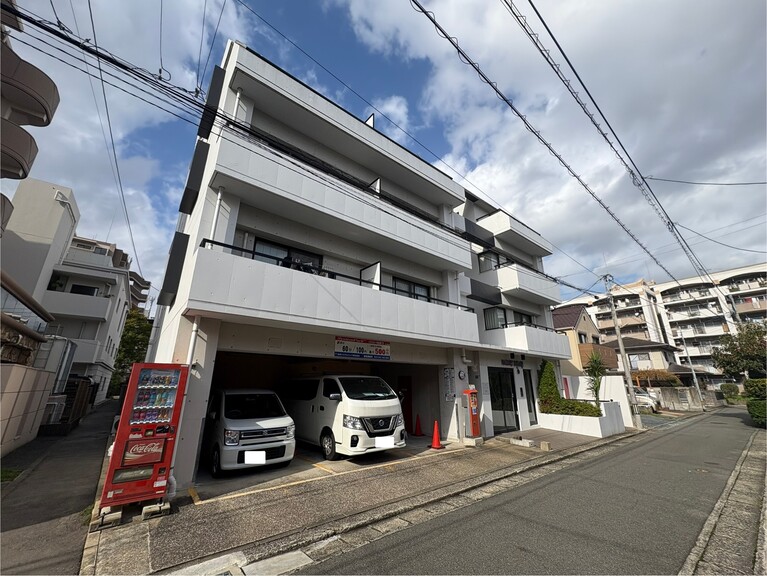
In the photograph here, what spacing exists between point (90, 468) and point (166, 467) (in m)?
4.18

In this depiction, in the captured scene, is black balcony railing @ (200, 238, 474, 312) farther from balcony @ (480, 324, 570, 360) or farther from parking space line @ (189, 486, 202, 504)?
balcony @ (480, 324, 570, 360)

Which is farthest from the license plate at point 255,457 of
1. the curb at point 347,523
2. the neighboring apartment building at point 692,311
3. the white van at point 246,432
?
the neighboring apartment building at point 692,311

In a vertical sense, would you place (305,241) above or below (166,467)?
above

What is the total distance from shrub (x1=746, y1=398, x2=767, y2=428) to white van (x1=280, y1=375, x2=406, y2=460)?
19.5m

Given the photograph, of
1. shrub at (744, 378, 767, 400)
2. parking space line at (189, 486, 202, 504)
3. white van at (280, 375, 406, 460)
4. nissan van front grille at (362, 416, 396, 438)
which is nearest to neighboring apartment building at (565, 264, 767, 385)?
shrub at (744, 378, 767, 400)

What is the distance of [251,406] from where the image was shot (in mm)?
7137

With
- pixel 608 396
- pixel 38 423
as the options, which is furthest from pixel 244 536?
pixel 608 396

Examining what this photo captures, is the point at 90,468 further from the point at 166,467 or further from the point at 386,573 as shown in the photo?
the point at 386,573

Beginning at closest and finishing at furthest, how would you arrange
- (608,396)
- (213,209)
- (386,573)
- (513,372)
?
(386,573)
(213,209)
(513,372)
(608,396)

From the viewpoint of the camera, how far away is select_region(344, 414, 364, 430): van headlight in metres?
7.37

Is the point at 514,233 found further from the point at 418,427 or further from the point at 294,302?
the point at 294,302

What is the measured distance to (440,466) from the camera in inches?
295

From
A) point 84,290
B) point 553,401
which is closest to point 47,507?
point 553,401

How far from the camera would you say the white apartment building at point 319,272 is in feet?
20.9
